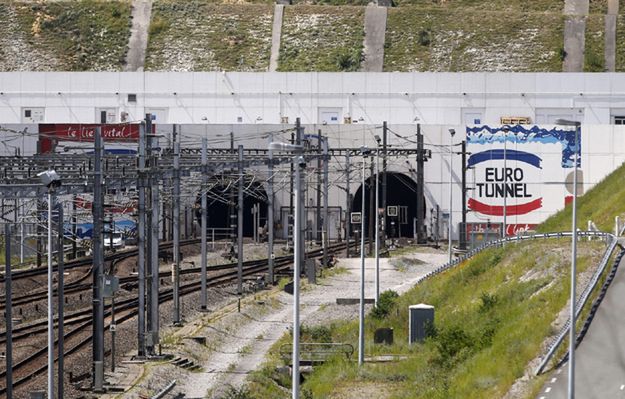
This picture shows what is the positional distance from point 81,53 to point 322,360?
8067 cm

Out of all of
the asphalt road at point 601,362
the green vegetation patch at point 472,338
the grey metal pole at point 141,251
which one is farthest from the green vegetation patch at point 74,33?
the asphalt road at point 601,362

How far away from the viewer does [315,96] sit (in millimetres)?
103875

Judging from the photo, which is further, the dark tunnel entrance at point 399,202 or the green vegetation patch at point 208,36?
the green vegetation patch at point 208,36

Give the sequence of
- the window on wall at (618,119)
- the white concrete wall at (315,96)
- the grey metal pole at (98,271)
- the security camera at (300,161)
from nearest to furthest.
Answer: the security camera at (300,161) < the grey metal pole at (98,271) < the white concrete wall at (315,96) < the window on wall at (618,119)

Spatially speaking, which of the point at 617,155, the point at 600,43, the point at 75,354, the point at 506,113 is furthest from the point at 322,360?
the point at 600,43

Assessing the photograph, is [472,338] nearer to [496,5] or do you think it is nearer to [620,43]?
[620,43]

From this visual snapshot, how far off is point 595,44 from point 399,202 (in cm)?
2707

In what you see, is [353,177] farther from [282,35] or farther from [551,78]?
[282,35]

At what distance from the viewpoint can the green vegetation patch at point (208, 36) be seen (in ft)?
393

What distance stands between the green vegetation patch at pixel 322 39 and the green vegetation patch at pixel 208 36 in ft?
5.23

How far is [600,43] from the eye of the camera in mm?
119312

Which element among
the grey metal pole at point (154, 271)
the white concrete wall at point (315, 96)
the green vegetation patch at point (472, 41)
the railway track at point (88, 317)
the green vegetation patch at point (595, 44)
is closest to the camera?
the railway track at point (88, 317)

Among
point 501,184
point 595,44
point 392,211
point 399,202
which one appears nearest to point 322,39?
point 595,44

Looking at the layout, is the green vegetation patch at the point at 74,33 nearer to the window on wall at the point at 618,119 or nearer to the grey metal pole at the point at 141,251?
the window on wall at the point at 618,119
